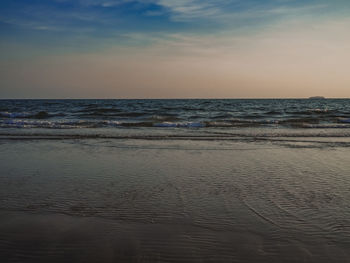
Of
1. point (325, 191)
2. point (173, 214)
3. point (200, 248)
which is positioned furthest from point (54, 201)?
point (325, 191)

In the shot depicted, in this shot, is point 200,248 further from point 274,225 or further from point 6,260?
point 6,260

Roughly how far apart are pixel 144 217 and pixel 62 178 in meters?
2.87

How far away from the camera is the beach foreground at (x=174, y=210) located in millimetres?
3273

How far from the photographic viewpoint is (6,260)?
10.0ft

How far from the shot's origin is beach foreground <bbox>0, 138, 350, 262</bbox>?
3273 mm

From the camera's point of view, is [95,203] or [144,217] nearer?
[144,217]

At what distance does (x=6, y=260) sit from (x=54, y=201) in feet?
5.95

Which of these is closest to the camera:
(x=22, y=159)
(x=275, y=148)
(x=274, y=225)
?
(x=274, y=225)

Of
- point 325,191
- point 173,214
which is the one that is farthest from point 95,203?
point 325,191

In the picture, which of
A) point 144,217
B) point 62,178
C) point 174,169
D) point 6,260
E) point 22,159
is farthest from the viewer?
point 22,159

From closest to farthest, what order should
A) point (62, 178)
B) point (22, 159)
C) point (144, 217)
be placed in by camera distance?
point (144, 217), point (62, 178), point (22, 159)

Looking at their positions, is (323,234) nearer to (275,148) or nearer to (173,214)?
(173,214)

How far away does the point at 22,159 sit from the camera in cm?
838

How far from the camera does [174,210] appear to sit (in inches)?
176
